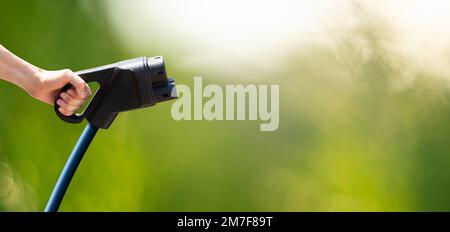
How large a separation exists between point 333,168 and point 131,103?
0.78 m

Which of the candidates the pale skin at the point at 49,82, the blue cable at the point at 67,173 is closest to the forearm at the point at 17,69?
the pale skin at the point at 49,82

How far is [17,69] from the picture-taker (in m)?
1.04

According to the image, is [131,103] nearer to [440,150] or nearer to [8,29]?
[8,29]

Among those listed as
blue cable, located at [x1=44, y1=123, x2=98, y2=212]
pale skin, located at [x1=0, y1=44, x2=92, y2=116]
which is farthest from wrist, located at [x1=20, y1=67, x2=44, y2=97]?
blue cable, located at [x1=44, y1=123, x2=98, y2=212]

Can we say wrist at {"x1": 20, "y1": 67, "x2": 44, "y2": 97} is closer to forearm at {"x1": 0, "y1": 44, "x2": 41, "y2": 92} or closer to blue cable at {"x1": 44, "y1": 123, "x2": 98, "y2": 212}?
forearm at {"x1": 0, "y1": 44, "x2": 41, "y2": 92}

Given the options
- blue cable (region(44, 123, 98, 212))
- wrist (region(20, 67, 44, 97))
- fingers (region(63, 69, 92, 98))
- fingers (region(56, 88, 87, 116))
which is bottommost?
blue cable (region(44, 123, 98, 212))

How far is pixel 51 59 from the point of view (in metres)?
1.65

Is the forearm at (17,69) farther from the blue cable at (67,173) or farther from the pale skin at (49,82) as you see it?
the blue cable at (67,173)

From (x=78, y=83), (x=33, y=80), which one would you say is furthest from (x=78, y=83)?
(x=33, y=80)

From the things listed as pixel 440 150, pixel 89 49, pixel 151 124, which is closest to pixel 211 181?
pixel 151 124

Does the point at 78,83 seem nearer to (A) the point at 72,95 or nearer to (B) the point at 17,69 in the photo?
(A) the point at 72,95

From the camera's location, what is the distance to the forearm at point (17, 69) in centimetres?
103

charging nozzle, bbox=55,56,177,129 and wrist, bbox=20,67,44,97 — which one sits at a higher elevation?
wrist, bbox=20,67,44,97

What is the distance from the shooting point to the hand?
969 millimetres
